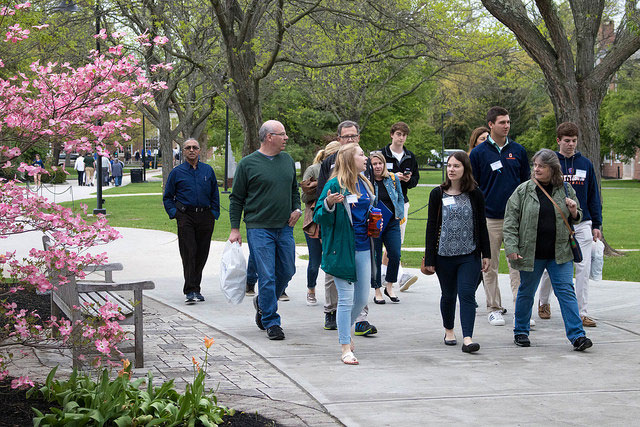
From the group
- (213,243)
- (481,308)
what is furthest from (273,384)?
(213,243)

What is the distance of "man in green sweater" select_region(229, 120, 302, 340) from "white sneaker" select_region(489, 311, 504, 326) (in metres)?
2.01

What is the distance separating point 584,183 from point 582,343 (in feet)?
6.09

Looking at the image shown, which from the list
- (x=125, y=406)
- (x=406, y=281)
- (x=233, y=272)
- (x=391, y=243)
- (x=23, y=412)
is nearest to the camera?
(x=125, y=406)

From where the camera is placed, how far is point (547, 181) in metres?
7.58

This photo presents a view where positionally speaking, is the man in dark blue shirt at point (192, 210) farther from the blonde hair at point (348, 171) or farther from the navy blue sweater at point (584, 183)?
the navy blue sweater at point (584, 183)

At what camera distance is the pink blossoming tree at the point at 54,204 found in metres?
4.89

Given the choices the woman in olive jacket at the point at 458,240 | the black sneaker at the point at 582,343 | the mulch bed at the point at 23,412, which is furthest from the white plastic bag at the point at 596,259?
Answer: the mulch bed at the point at 23,412

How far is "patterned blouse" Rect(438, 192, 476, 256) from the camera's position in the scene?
7336 mm

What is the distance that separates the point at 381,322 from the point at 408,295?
181cm

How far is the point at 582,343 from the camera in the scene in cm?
718

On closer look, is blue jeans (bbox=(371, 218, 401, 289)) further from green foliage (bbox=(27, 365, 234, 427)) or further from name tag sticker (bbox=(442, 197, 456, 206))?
green foliage (bbox=(27, 365, 234, 427))

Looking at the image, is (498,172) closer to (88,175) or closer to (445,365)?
(445,365)

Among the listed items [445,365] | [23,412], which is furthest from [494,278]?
[23,412]

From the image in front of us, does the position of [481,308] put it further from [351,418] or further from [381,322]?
[351,418]
